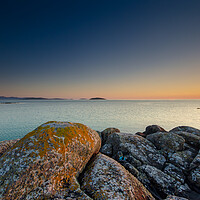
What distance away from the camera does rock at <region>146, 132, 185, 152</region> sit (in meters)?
9.41

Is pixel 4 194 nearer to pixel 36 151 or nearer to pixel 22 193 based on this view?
pixel 22 193

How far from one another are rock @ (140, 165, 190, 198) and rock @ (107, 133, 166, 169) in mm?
1342

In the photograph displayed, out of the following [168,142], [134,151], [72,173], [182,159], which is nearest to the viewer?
[72,173]

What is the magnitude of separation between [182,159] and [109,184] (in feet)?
22.2

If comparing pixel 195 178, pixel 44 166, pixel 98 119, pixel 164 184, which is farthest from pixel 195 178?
pixel 98 119

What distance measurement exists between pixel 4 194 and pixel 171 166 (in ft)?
29.0

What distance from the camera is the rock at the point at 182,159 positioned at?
8.03m

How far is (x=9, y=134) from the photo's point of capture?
72.8 feet

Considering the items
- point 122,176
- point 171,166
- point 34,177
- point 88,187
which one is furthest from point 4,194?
point 171,166

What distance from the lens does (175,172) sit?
7609 mm

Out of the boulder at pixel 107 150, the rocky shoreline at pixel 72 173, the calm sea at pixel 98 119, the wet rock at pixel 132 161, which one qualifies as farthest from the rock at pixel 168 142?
the calm sea at pixel 98 119

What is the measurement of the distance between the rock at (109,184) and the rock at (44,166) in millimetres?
385

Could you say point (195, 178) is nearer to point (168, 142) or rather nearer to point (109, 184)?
point (168, 142)

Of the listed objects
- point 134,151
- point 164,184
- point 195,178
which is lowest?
point 195,178
